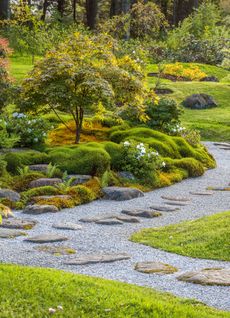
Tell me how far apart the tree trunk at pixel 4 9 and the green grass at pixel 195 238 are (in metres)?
21.6

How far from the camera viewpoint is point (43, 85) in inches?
527

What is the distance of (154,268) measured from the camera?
7164 millimetres

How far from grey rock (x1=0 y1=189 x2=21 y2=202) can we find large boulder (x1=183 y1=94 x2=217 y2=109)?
1398 cm

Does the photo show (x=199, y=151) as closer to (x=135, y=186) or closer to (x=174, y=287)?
(x=135, y=186)

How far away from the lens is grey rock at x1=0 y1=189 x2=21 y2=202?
10.7 m

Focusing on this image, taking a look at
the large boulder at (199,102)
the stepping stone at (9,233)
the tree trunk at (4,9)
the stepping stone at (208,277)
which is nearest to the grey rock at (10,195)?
the stepping stone at (9,233)

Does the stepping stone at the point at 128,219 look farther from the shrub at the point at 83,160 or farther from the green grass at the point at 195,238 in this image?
the shrub at the point at 83,160

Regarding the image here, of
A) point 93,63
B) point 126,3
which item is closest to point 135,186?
point 93,63

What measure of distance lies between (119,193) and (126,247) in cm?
354

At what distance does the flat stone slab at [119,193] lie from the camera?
11.7 meters

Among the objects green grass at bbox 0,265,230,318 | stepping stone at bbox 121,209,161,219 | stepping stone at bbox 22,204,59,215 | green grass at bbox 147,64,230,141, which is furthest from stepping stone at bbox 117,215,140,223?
green grass at bbox 147,64,230,141

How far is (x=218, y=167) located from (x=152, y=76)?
486 inches

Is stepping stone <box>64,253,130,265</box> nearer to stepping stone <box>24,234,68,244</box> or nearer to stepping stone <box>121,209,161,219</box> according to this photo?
stepping stone <box>24,234,68,244</box>

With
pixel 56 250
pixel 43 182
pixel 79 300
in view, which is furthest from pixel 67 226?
pixel 79 300
